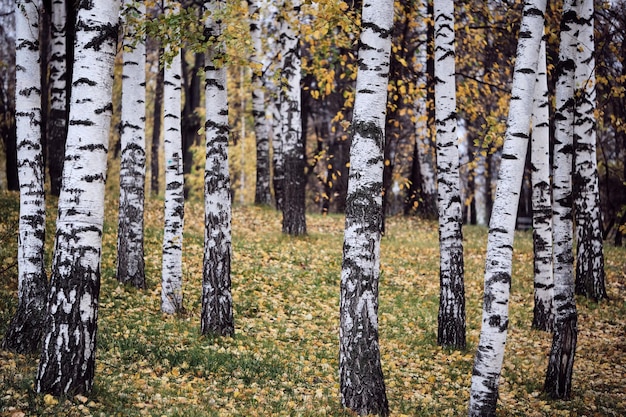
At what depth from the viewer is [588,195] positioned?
40.4 feet

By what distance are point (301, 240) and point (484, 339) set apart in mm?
9000

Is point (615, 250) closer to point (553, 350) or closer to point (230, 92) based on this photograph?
point (553, 350)

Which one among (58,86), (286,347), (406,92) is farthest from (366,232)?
(58,86)

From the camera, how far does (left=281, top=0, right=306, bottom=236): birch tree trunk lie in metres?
14.7

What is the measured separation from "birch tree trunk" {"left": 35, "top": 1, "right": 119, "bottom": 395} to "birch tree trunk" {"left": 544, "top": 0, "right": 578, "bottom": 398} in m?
5.73

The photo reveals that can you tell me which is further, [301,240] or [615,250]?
[615,250]

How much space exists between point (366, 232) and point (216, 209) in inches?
120

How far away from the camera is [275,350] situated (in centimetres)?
817

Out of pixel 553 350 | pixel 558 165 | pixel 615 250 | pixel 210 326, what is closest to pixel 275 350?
pixel 210 326

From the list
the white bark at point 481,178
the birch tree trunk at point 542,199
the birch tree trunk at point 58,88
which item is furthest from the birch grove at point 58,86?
the birch tree trunk at point 542,199

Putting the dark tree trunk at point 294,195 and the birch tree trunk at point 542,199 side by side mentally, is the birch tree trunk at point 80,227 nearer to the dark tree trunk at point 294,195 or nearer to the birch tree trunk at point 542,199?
the birch tree trunk at point 542,199

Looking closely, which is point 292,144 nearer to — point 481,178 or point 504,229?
point 504,229

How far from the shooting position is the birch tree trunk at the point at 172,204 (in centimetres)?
922

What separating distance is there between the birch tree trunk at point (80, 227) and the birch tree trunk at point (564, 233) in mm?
5727
